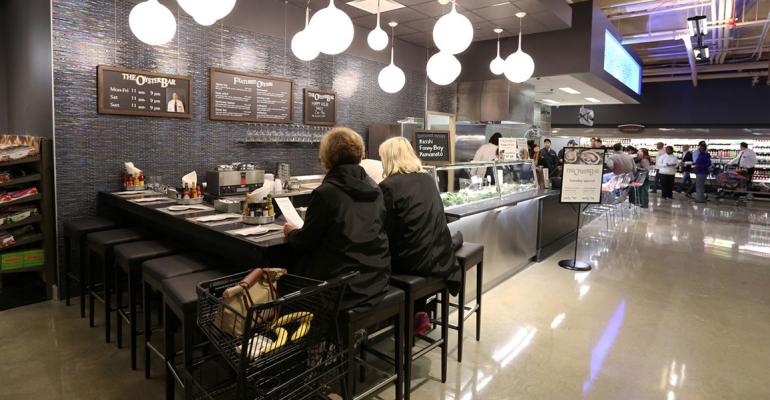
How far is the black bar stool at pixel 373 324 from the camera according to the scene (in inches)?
87.1

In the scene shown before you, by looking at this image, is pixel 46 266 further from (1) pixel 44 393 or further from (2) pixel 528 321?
(2) pixel 528 321

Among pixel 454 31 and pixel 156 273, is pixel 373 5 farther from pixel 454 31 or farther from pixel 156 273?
pixel 156 273

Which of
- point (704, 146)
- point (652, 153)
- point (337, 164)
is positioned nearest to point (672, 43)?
point (704, 146)

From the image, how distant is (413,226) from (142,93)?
334 cm

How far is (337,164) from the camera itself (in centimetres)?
242

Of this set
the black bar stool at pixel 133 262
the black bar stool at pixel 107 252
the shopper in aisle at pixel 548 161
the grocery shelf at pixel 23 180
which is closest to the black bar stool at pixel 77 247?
the black bar stool at pixel 107 252

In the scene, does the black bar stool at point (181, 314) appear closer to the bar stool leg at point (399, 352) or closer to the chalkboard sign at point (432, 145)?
the bar stool leg at point (399, 352)

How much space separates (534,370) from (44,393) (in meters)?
2.94

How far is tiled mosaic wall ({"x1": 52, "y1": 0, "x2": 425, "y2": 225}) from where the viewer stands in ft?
13.5

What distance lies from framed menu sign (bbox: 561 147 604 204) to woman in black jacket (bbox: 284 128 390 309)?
3853 mm

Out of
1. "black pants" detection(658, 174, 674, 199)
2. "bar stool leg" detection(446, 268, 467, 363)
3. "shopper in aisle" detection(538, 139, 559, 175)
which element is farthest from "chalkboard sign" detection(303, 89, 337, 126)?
"black pants" detection(658, 174, 674, 199)

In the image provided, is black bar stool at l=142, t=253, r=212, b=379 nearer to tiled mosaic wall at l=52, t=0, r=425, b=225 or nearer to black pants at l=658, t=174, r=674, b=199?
tiled mosaic wall at l=52, t=0, r=425, b=225

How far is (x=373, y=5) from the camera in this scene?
19.6 feet

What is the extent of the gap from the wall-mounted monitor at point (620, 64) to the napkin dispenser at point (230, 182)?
6.45m
